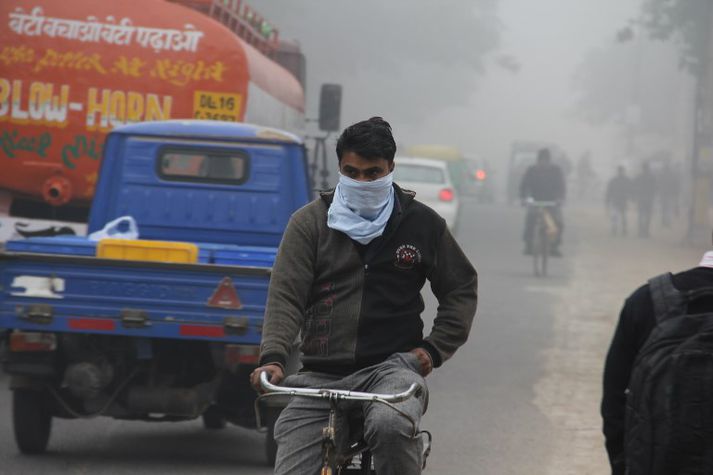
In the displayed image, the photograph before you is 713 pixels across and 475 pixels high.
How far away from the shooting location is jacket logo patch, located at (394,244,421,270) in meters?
4.51

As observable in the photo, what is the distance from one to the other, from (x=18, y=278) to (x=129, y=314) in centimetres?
60

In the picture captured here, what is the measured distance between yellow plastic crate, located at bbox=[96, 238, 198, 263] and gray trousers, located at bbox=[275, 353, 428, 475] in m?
3.68

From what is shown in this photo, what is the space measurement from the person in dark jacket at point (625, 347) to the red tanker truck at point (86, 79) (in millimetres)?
9757

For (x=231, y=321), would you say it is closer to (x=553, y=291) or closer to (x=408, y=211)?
(x=408, y=211)

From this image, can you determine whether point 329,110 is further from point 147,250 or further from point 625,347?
point 625,347

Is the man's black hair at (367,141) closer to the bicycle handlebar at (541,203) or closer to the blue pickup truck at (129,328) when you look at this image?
the blue pickup truck at (129,328)

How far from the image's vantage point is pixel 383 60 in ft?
182

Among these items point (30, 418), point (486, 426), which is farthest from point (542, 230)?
point (30, 418)

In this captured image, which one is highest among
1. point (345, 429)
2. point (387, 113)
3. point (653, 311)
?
point (387, 113)

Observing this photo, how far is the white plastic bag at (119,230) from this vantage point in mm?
8734

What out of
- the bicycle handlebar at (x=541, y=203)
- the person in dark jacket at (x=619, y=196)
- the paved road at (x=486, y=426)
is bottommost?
the paved road at (x=486, y=426)

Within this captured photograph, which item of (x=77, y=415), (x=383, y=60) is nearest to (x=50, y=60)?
(x=77, y=415)

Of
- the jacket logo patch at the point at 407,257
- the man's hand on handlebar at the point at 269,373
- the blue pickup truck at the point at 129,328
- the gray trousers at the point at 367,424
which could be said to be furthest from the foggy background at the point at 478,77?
the man's hand on handlebar at the point at 269,373

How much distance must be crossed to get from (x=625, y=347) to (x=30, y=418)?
5.24 metres
